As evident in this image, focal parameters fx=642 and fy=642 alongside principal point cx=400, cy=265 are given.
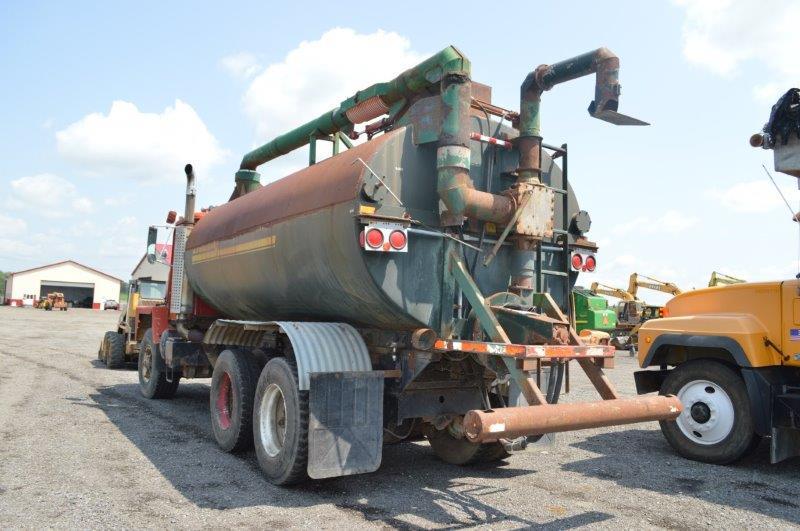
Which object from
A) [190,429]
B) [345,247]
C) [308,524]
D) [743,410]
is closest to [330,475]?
[308,524]

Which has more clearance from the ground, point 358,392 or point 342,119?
point 342,119

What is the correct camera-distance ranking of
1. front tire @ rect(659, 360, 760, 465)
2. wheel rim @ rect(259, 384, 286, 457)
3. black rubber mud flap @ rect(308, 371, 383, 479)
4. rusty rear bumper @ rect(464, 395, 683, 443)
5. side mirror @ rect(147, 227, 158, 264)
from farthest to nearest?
side mirror @ rect(147, 227, 158, 264) < front tire @ rect(659, 360, 760, 465) < wheel rim @ rect(259, 384, 286, 457) < black rubber mud flap @ rect(308, 371, 383, 479) < rusty rear bumper @ rect(464, 395, 683, 443)

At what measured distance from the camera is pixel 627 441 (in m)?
8.26

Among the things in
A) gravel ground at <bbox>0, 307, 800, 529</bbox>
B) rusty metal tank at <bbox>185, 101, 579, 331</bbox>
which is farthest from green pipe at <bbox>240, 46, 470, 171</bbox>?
gravel ground at <bbox>0, 307, 800, 529</bbox>

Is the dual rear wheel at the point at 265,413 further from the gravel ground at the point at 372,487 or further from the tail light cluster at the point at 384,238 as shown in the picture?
the tail light cluster at the point at 384,238

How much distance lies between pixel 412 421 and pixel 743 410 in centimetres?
357

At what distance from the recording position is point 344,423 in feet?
17.6

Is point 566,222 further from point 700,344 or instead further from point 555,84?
point 700,344

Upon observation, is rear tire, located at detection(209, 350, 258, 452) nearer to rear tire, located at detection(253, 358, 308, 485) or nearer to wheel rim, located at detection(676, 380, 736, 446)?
rear tire, located at detection(253, 358, 308, 485)

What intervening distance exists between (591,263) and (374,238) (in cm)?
277

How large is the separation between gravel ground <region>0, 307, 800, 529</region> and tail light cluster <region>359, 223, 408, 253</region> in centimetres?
211

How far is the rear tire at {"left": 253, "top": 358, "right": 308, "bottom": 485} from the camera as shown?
5414 millimetres

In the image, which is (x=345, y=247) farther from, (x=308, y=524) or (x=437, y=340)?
(x=308, y=524)

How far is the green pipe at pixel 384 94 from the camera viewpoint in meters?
5.73
